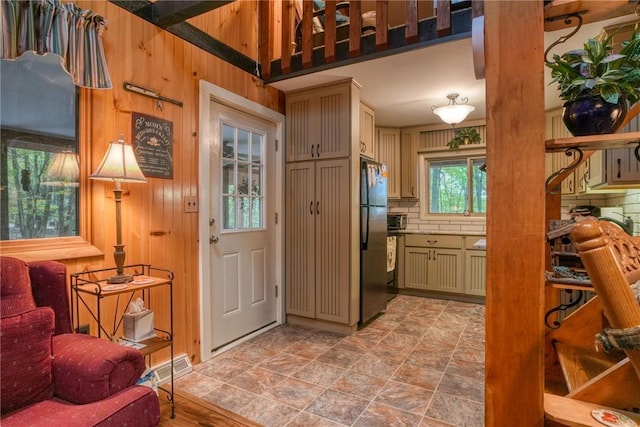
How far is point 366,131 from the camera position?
359cm

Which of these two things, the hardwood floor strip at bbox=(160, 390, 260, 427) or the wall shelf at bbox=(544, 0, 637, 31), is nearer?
the wall shelf at bbox=(544, 0, 637, 31)

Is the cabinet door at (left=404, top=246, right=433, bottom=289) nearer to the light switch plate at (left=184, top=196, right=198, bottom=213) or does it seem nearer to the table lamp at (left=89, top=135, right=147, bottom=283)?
the light switch plate at (left=184, top=196, right=198, bottom=213)

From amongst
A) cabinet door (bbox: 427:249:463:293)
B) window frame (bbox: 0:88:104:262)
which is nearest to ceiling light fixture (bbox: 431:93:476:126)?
cabinet door (bbox: 427:249:463:293)

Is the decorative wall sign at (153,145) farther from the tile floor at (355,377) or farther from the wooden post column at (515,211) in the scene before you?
the wooden post column at (515,211)

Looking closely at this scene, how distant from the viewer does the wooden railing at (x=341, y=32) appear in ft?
7.48

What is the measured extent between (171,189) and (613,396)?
7.84 ft

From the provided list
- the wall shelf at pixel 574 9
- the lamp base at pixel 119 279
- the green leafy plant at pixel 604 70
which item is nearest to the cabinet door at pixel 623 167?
the green leafy plant at pixel 604 70

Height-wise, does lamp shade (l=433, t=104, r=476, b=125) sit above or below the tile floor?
above

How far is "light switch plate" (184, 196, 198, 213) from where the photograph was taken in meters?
2.40

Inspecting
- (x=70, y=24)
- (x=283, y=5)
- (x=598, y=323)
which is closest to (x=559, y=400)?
(x=598, y=323)

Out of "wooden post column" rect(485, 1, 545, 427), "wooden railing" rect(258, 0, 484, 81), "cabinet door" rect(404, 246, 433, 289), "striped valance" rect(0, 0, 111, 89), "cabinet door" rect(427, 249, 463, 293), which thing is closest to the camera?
"wooden post column" rect(485, 1, 545, 427)

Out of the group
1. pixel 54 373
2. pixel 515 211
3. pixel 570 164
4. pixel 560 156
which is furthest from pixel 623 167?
pixel 54 373

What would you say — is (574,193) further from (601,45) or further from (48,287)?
(48,287)

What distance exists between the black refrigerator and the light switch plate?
61.1 inches
